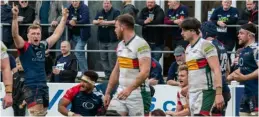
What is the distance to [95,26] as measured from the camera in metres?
21.3

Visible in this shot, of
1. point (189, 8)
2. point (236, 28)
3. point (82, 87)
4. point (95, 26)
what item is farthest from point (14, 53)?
point (82, 87)

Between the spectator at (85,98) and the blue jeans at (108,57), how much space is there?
4.44 meters

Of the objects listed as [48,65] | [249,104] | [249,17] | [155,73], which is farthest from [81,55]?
[249,104]

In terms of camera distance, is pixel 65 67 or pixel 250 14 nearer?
pixel 65 67

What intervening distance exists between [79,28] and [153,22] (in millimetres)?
1661

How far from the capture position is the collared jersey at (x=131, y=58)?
13.4 m

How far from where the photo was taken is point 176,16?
65.0 ft

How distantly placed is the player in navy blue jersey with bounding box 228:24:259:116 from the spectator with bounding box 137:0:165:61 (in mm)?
5238

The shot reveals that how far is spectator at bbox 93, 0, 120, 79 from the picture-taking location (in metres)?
20.0

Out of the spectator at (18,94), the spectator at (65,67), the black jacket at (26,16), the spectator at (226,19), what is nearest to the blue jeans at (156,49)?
the spectator at (226,19)

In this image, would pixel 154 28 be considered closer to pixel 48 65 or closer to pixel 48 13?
pixel 48 65

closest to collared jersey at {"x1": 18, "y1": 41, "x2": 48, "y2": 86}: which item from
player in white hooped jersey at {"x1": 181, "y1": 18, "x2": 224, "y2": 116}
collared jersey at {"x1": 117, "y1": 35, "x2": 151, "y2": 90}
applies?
collared jersey at {"x1": 117, "y1": 35, "x2": 151, "y2": 90}

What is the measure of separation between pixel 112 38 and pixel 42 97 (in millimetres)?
4774

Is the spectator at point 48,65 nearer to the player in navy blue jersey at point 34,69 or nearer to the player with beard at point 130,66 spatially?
the player in navy blue jersey at point 34,69
